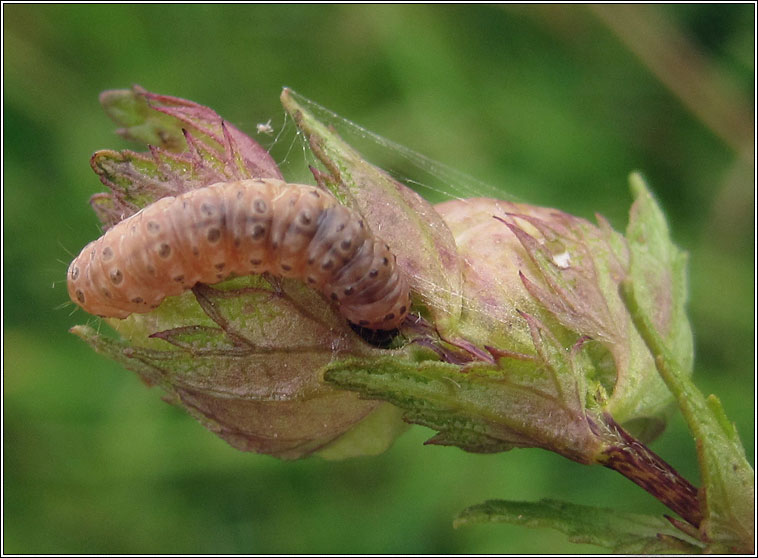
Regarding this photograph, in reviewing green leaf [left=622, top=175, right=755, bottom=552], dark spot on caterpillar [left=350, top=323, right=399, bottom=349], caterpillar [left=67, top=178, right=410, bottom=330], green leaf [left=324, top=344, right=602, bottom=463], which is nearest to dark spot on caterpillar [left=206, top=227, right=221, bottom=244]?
caterpillar [left=67, top=178, right=410, bottom=330]

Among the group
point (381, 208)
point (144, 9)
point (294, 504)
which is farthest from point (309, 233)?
point (144, 9)

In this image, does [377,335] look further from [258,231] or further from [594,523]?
[594,523]

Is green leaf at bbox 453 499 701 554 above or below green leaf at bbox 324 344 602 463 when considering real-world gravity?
below

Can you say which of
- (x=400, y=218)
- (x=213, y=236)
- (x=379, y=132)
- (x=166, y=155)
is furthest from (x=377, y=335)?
(x=379, y=132)

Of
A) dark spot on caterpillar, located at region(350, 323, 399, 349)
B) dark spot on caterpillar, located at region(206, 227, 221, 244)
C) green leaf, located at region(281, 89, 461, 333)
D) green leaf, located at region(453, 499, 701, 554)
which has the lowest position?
green leaf, located at region(453, 499, 701, 554)

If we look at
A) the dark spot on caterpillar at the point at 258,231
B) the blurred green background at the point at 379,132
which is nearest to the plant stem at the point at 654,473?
the dark spot on caterpillar at the point at 258,231

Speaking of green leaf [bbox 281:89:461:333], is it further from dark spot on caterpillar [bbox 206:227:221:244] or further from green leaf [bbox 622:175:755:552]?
green leaf [bbox 622:175:755:552]

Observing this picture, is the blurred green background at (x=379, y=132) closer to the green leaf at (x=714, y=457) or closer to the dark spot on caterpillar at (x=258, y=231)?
the green leaf at (x=714, y=457)
